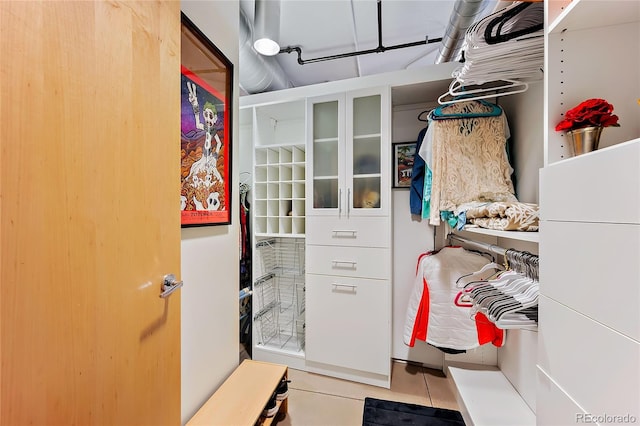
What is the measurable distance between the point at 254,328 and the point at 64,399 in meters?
1.95

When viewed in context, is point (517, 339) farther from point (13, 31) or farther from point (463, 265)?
point (13, 31)

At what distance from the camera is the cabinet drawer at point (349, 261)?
2.01m

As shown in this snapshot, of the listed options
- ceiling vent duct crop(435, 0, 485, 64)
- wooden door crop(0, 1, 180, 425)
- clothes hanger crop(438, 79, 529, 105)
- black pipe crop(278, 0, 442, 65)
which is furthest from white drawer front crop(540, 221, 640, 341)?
black pipe crop(278, 0, 442, 65)

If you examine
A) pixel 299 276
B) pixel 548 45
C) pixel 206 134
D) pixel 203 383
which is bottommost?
pixel 203 383

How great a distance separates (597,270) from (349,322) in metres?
1.73

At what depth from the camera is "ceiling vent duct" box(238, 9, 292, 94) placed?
1.94 m

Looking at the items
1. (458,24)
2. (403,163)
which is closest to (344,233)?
(403,163)

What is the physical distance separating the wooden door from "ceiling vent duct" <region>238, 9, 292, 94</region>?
4.02ft

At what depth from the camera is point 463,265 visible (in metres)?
1.90

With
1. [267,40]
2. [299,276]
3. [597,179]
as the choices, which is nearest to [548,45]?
[597,179]

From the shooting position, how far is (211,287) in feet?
4.49

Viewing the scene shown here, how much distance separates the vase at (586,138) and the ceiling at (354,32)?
1.29m

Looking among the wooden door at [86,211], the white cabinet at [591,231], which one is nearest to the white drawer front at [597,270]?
the white cabinet at [591,231]

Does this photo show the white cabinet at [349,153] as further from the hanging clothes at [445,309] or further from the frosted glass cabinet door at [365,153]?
the hanging clothes at [445,309]
